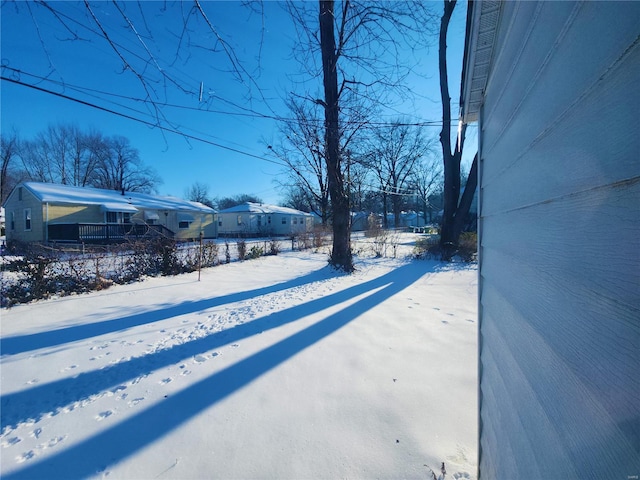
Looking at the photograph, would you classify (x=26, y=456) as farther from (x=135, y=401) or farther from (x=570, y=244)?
(x=570, y=244)

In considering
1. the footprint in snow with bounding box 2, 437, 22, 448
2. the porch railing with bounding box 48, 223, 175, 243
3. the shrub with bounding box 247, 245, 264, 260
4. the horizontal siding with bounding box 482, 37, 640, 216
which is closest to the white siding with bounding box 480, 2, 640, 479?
the horizontal siding with bounding box 482, 37, 640, 216

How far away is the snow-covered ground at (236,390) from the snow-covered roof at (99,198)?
1550 centimetres

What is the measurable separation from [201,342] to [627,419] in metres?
3.78

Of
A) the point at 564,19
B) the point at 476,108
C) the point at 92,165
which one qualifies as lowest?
the point at 564,19

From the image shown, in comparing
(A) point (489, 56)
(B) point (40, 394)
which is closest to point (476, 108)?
(A) point (489, 56)

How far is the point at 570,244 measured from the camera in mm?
680

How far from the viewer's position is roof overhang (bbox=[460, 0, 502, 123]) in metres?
1.43

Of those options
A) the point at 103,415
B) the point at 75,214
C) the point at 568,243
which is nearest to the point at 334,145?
the point at 103,415

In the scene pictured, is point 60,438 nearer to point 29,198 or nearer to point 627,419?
point 627,419

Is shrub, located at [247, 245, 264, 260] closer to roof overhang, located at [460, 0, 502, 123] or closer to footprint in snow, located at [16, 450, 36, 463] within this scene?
footprint in snow, located at [16, 450, 36, 463]

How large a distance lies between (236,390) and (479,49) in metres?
3.32

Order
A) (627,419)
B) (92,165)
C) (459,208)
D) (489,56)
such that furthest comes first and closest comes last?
(92,165) → (459,208) → (489,56) → (627,419)

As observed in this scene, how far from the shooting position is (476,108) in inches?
84.0

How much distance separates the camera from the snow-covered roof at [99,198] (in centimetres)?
1561
